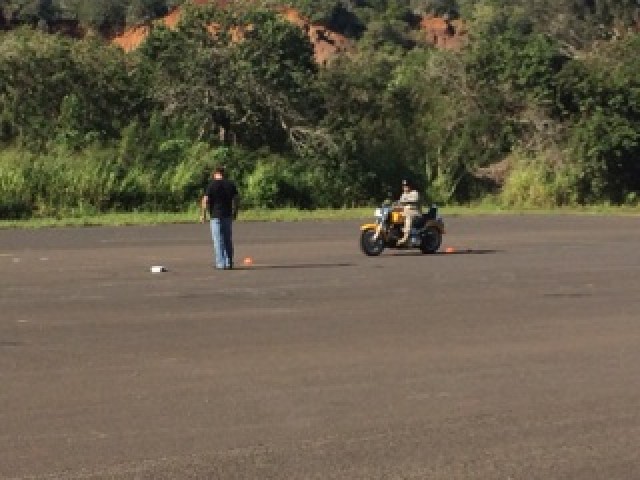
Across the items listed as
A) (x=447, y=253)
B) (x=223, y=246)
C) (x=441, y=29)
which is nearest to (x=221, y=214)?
(x=223, y=246)

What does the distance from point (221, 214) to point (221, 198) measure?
0.43m

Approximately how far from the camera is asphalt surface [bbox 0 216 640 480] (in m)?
7.50

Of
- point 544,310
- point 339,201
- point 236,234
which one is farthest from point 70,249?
point 339,201

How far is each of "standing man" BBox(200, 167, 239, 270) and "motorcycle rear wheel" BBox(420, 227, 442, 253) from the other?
469 centimetres

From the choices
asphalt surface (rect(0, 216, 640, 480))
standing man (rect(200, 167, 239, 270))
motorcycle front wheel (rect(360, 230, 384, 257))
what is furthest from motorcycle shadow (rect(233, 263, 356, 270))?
motorcycle front wheel (rect(360, 230, 384, 257))

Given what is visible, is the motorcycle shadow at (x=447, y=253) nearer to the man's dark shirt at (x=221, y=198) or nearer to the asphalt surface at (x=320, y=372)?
the asphalt surface at (x=320, y=372)

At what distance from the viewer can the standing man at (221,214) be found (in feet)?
67.9

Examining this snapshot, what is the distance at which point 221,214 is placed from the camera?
70.0ft

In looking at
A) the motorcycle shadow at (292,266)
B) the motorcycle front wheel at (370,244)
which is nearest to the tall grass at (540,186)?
the motorcycle front wheel at (370,244)

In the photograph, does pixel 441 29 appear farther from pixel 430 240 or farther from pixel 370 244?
pixel 370 244

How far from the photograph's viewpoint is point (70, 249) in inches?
1015

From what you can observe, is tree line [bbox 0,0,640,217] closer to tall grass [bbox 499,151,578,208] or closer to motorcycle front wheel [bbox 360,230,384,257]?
tall grass [bbox 499,151,578,208]

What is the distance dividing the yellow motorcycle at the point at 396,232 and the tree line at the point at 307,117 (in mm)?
20218

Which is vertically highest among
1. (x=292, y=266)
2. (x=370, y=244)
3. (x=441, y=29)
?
(x=441, y=29)
